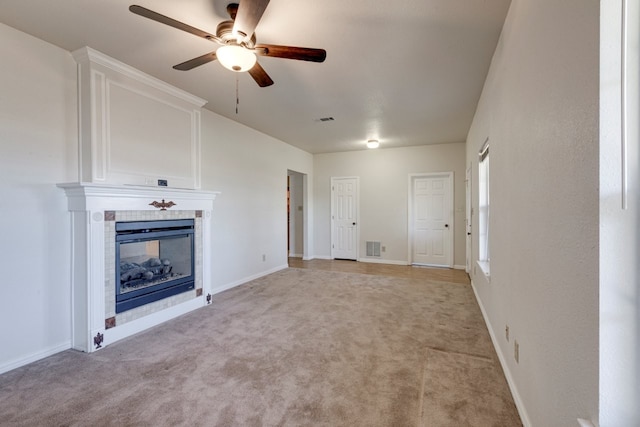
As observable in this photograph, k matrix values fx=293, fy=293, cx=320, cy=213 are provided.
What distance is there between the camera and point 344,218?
273 inches

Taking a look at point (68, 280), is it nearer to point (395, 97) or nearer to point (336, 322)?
point (336, 322)

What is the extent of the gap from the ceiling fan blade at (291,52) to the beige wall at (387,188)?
467 centimetres

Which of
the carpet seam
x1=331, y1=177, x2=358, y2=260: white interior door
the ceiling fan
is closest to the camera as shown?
the ceiling fan

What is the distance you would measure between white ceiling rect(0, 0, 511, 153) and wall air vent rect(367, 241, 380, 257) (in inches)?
125

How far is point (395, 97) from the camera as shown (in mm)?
3592

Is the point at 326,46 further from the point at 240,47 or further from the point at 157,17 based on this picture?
the point at 157,17

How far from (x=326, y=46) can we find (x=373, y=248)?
4887 millimetres

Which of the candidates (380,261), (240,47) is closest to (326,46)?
(240,47)

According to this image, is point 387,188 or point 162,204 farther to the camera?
point 387,188

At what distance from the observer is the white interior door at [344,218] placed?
6.83 meters

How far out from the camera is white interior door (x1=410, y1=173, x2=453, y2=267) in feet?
20.0

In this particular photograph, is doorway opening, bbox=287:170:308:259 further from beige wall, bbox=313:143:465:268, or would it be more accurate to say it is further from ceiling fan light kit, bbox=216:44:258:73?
ceiling fan light kit, bbox=216:44:258:73

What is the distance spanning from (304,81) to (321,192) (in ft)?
13.5

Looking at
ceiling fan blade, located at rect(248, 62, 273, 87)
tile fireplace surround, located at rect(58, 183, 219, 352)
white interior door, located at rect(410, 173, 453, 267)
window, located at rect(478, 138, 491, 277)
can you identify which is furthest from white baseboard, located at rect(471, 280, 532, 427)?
white interior door, located at rect(410, 173, 453, 267)
